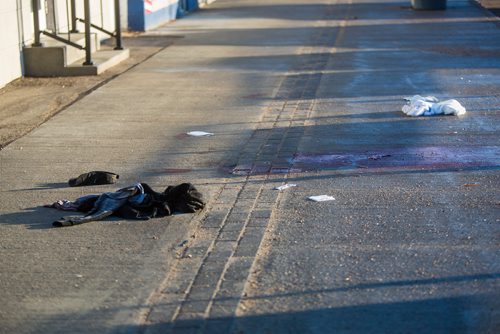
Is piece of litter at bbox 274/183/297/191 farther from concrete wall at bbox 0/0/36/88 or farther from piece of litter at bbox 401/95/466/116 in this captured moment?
concrete wall at bbox 0/0/36/88

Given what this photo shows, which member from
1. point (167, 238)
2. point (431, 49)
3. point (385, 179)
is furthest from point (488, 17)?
point (167, 238)

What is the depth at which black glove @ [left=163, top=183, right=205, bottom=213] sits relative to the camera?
858 centimetres

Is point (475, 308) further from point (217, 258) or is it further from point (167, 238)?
point (167, 238)

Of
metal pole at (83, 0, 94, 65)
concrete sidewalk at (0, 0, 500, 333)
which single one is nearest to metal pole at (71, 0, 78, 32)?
metal pole at (83, 0, 94, 65)

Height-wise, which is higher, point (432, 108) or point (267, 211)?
point (267, 211)

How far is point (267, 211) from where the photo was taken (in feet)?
28.3

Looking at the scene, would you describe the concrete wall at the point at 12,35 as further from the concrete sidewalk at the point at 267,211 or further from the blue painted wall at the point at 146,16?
the blue painted wall at the point at 146,16

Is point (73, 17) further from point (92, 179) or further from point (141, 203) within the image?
point (141, 203)

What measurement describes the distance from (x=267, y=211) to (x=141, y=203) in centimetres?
109

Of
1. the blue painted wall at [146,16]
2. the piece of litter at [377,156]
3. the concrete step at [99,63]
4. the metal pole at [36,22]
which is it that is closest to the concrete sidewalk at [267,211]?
the piece of litter at [377,156]

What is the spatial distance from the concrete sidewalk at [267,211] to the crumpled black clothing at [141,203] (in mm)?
152

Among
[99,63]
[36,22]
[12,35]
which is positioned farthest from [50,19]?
[12,35]

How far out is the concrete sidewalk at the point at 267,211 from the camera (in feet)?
20.6

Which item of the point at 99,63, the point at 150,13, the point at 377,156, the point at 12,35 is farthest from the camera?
the point at 150,13
